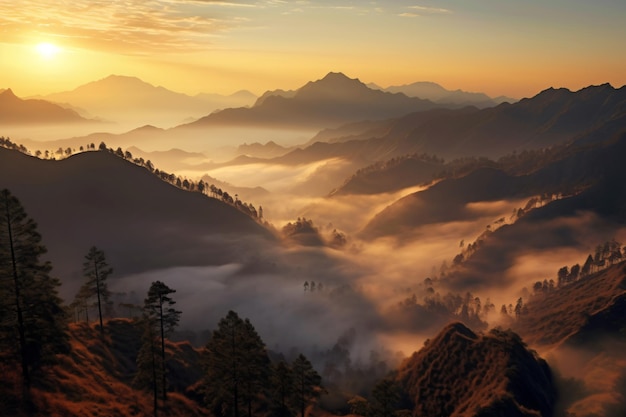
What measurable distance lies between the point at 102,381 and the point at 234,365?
21231 millimetres

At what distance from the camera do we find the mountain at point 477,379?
360ft

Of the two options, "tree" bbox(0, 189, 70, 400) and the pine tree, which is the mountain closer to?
the pine tree

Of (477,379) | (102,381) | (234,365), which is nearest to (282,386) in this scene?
(234,365)

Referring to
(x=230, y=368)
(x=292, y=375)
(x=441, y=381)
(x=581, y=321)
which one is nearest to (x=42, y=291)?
(x=230, y=368)

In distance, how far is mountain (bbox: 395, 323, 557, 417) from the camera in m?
110

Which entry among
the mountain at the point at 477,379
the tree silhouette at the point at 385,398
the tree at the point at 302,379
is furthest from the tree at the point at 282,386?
the mountain at the point at 477,379

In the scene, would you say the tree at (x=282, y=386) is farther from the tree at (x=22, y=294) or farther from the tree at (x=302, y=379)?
the tree at (x=22, y=294)

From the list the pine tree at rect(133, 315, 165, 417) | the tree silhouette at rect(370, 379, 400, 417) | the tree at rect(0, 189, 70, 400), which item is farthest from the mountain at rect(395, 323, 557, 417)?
the tree at rect(0, 189, 70, 400)

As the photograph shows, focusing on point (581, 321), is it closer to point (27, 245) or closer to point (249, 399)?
point (249, 399)

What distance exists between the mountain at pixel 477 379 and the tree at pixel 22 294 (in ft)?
304

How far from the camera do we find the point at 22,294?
4522 cm

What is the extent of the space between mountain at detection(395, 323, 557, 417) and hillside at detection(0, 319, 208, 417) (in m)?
69.5

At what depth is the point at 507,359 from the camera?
121750 millimetres

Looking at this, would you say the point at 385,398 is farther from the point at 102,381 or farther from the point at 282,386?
the point at 102,381
